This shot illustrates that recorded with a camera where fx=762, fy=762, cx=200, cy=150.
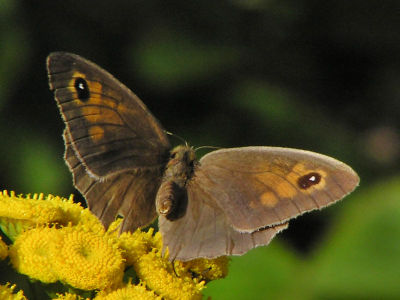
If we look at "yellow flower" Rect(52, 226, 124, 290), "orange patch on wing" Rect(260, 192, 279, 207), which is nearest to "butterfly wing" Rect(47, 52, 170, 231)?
"yellow flower" Rect(52, 226, 124, 290)

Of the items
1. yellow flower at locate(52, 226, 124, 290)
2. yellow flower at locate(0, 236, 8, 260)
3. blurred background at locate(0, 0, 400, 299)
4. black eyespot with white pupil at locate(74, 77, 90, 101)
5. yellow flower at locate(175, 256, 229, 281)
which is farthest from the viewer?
blurred background at locate(0, 0, 400, 299)

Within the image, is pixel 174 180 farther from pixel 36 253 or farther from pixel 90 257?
pixel 36 253

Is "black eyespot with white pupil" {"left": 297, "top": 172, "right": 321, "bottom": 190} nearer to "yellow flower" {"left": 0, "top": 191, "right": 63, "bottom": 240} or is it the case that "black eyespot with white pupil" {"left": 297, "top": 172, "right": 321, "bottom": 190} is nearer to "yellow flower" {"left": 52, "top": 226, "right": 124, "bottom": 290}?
"yellow flower" {"left": 52, "top": 226, "right": 124, "bottom": 290}

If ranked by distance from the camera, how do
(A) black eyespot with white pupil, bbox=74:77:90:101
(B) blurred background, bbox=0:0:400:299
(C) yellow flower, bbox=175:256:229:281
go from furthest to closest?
1. (B) blurred background, bbox=0:0:400:299
2. (C) yellow flower, bbox=175:256:229:281
3. (A) black eyespot with white pupil, bbox=74:77:90:101

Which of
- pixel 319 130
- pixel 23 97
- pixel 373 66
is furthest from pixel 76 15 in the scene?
pixel 373 66

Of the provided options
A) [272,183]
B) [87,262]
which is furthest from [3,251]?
[272,183]

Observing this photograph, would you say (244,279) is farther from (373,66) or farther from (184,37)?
(373,66)

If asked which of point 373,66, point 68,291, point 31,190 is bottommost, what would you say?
point 31,190
